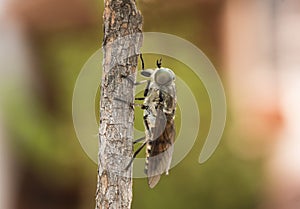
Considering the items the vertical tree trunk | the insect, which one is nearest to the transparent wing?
the insect

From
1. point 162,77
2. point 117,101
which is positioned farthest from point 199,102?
point 117,101

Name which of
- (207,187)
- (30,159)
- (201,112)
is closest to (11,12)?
(30,159)

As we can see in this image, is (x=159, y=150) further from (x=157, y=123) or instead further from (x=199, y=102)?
(x=199, y=102)

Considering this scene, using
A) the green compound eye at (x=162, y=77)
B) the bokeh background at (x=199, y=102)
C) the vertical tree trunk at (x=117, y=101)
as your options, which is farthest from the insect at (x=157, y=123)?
the bokeh background at (x=199, y=102)

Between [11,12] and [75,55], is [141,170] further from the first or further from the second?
[11,12]

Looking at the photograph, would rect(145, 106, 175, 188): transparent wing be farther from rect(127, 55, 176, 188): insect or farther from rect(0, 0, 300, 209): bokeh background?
rect(0, 0, 300, 209): bokeh background

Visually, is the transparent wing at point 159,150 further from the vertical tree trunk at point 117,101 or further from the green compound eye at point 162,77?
the vertical tree trunk at point 117,101
